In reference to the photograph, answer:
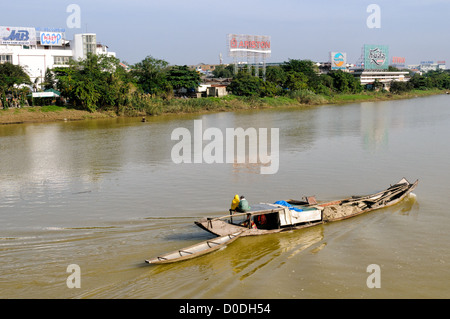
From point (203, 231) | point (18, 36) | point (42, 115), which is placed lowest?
point (203, 231)

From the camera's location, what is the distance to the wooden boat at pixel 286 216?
9789 millimetres

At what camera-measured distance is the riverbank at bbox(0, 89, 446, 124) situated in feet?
120

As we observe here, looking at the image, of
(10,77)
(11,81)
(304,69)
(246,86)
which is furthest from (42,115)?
(304,69)

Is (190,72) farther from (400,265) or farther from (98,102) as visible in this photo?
(400,265)

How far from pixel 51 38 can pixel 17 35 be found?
3407 millimetres

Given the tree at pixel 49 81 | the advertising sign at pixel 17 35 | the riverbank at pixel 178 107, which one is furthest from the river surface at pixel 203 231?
the advertising sign at pixel 17 35

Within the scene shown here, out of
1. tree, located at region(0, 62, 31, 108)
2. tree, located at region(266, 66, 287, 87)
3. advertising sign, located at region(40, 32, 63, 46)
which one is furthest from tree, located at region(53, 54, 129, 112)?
tree, located at region(266, 66, 287, 87)

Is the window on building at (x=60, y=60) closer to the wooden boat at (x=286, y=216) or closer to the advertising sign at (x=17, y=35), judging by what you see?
the advertising sign at (x=17, y=35)

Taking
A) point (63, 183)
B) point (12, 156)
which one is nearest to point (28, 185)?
point (63, 183)

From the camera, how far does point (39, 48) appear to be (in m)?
50.1

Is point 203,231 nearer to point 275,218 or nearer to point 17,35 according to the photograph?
point 275,218

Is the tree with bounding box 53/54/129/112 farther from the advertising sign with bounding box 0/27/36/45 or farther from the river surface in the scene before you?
the river surface

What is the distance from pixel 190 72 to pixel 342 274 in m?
44.3

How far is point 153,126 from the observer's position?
33.5 m
